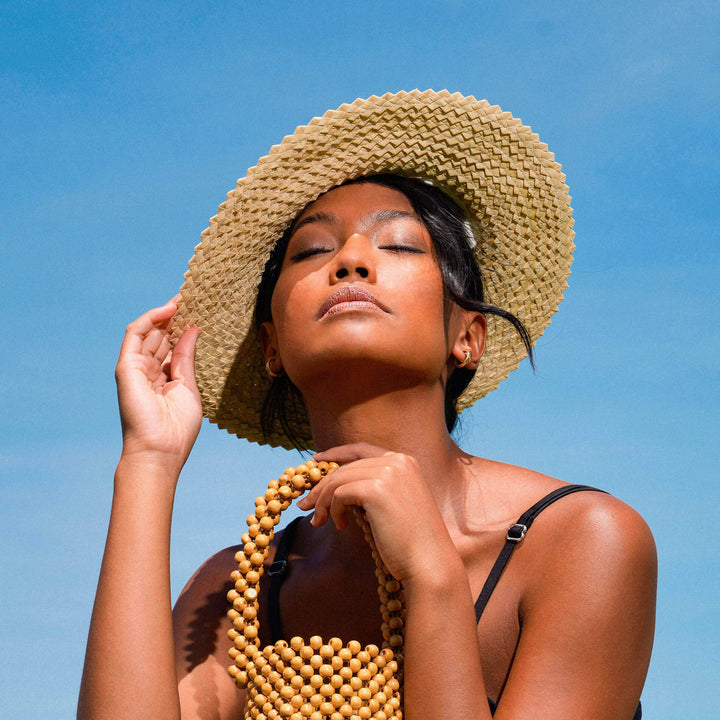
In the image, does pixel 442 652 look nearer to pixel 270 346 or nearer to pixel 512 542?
pixel 512 542

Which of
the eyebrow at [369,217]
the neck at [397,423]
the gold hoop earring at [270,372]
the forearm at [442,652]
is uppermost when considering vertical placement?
the eyebrow at [369,217]

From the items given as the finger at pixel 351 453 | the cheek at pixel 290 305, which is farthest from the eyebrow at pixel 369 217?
the finger at pixel 351 453

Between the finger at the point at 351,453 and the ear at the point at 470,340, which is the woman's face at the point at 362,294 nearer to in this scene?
the ear at the point at 470,340

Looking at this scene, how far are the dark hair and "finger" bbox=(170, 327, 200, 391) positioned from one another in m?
0.34

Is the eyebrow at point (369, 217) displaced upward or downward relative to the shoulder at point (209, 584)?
upward

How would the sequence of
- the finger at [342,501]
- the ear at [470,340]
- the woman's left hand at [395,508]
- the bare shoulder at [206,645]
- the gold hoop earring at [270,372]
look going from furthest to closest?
the gold hoop earring at [270,372], the ear at [470,340], the bare shoulder at [206,645], the finger at [342,501], the woman's left hand at [395,508]

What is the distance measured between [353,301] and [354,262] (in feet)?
0.48

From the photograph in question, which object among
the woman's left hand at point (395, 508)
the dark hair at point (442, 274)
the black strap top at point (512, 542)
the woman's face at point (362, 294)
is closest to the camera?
the woman's left hand at point (395, 508)

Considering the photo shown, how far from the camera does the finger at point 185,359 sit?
3.69 metres

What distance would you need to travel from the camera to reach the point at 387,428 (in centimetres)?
349

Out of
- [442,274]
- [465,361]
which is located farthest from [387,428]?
[442,274]

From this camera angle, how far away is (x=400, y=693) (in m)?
2.86

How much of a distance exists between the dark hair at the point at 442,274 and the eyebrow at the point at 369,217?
0.09 m

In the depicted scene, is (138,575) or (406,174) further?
(406,174)
